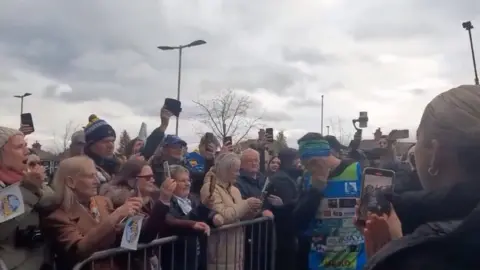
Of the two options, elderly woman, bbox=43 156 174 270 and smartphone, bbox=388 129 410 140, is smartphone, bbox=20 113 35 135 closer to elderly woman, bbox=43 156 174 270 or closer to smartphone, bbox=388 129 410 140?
elderly woman, bbox=43 156 174 270

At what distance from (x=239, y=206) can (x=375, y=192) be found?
291cm

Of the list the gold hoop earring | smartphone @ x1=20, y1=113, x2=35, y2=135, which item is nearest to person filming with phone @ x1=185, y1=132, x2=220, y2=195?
smartphone @ x1=20, y1=113, x2=35, y2=135

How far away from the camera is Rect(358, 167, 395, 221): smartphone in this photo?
2015 millimetres

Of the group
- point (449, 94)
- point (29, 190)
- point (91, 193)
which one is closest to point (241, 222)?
point (91, 193)

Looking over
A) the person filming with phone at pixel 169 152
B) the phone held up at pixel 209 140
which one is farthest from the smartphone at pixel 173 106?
the phone held up at pixel 209 140

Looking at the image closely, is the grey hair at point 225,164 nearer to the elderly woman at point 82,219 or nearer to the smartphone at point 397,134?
the elderly woman at point 82,219

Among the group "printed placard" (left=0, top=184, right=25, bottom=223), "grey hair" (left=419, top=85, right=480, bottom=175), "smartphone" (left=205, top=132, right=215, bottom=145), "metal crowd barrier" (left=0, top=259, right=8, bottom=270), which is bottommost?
"metal crowd barrier" (left=0, top=259, right=8, bottom=270)

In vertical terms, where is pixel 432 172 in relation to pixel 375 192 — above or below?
above

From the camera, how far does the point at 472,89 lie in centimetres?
166

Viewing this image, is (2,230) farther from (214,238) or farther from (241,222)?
(241,222)

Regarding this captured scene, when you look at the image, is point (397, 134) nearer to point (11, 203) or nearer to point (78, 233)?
point (78, 233)

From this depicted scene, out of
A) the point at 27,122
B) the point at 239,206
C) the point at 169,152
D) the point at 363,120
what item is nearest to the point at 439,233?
the point at 239,206

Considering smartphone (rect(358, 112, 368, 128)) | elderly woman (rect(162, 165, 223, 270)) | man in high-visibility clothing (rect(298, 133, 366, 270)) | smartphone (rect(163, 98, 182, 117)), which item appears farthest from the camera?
smartphone (rect(358, 112, 368, 128))

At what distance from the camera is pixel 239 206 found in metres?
5.17
